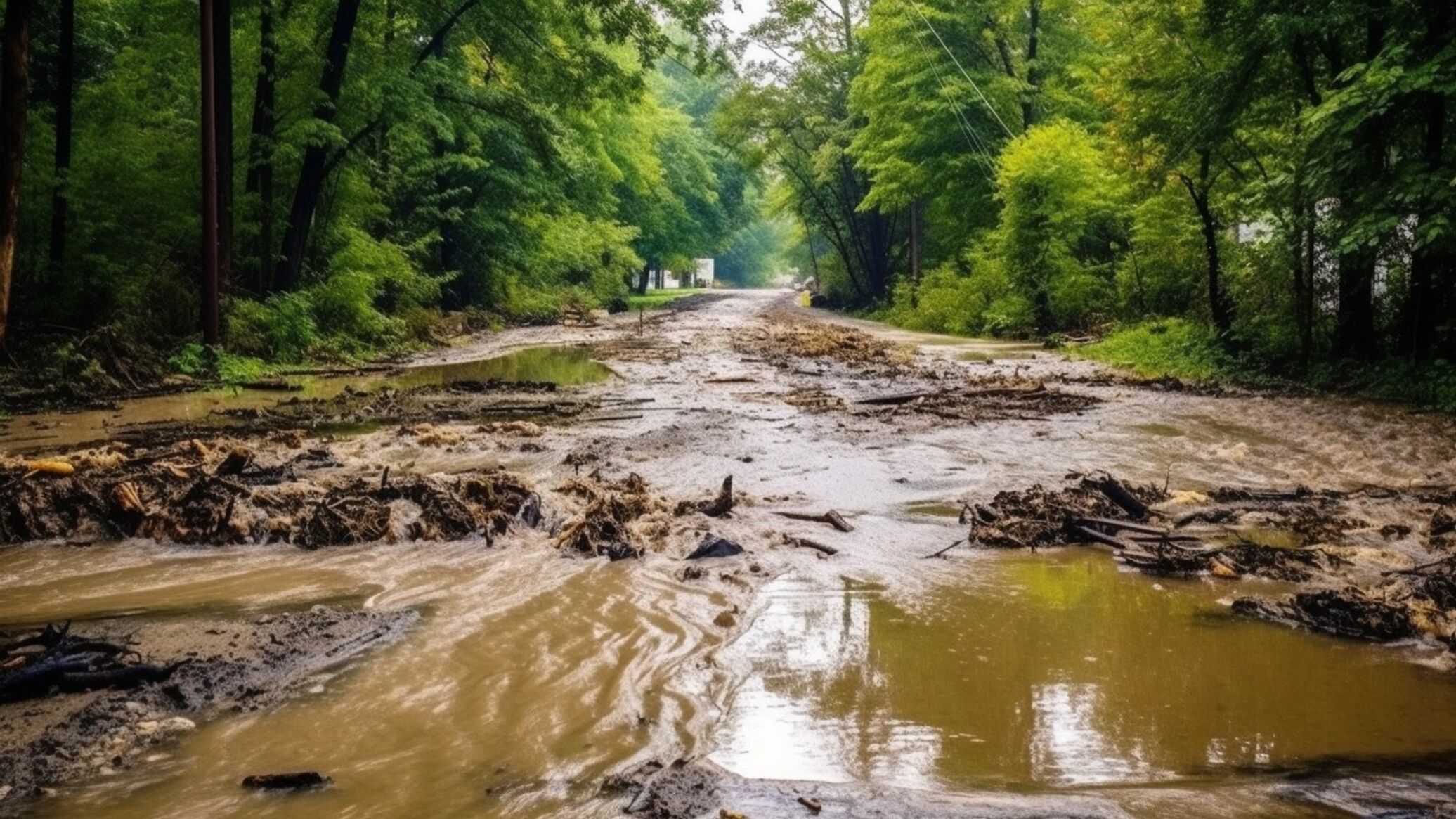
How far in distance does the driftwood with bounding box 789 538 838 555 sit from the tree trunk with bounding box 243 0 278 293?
47.5 feet

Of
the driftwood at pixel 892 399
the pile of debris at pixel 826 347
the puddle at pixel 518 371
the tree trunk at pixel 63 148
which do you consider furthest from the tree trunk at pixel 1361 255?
the tree trunk at pixel 63 148

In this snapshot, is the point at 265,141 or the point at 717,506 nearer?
the point at 717,506

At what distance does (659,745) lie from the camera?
3.18 m

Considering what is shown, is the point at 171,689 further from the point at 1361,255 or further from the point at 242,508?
the point at 1361,255

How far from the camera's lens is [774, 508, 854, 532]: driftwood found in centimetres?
614

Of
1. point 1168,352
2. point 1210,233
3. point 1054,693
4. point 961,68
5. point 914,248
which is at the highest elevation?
point 961,68

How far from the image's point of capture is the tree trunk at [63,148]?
583 inches

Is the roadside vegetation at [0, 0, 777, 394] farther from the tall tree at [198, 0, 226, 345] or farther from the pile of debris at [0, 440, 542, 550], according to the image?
the pile of debris at [0, 440, 542, 550]

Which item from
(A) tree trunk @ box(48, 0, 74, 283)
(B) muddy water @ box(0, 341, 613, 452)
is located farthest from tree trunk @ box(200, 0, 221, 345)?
(A) tree trunk @ box(48, 0, 74, 283)

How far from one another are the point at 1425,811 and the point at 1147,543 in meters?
3.08

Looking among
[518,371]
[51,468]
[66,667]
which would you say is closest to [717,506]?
[66,667]

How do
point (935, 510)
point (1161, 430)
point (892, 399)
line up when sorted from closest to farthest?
point (935, 510) → point (1161, 430) → point (892, 399)

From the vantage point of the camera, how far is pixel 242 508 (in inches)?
237

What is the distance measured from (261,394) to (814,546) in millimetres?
10094
